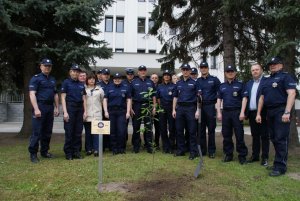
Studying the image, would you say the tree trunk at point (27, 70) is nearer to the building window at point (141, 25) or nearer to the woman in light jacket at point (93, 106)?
the woman in light jacket at point (93, 106)

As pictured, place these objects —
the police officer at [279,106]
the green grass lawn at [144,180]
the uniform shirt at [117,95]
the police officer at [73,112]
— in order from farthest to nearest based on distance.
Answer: the uniform shirt at [117,95] < the police officer at [73,112] < the police officer at [279,106] < the green grass lawn at [144,180]

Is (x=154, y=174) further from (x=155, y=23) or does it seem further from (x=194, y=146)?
(x=155, y=23)

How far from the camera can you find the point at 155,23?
14094mm

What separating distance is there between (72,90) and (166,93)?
2280 mm

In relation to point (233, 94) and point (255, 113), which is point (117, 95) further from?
point (255, 113)

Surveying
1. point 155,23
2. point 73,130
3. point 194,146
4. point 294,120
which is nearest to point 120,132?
point 73,130

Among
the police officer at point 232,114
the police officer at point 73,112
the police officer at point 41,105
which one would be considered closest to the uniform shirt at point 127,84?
the police officer at point 73,112

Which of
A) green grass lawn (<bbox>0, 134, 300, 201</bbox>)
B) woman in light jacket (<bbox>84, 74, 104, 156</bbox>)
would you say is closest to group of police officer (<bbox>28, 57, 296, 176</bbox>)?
woman in light jacket (<bbox>84, 74, 104, 156</bbox>)

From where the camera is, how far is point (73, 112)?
8672 mm

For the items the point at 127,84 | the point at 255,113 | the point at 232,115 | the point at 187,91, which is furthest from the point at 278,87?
the point at 127,84

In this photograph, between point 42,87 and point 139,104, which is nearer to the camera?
point 42,87

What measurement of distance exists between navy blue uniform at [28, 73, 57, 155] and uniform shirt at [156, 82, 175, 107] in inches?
102

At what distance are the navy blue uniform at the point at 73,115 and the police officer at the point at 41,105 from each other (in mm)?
328

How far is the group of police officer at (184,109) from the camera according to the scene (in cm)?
731
